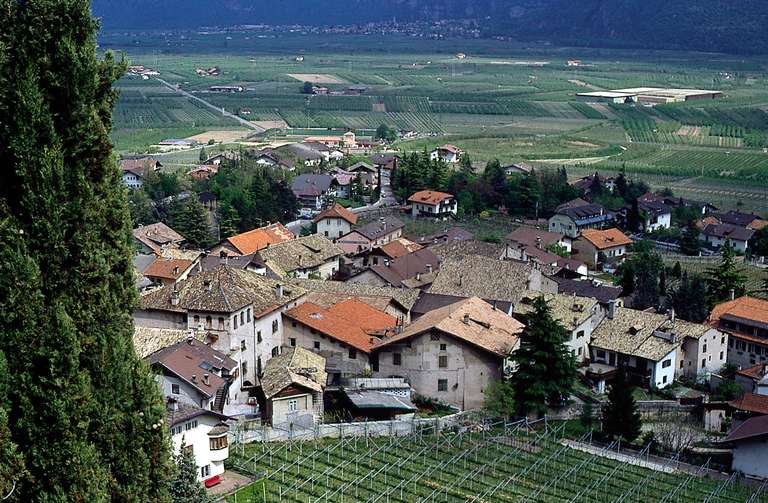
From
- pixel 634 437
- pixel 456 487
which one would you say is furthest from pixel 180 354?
pixel 634 437

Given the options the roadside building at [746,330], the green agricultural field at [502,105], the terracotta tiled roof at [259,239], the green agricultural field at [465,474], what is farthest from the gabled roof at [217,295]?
the green agricultural field at [502,105]

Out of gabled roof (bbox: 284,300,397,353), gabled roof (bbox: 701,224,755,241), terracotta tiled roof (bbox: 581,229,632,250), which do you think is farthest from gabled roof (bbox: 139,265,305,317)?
gabled roof (bbox: 701,224,755,241)

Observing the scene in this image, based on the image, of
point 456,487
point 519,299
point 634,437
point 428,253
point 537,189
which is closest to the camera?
point 456,487

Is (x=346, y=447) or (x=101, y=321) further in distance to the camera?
(x=346, y=447)

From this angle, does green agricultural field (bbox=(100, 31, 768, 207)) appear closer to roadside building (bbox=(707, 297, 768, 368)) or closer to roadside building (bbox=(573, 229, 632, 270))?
roadside building (bbox=(573, 229, 632, 270))

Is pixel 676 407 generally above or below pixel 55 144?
below

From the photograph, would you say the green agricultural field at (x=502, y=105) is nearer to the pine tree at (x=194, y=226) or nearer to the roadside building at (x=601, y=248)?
the pine tree at (x=194, y=226)

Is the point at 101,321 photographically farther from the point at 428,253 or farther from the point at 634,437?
the point at 428,253

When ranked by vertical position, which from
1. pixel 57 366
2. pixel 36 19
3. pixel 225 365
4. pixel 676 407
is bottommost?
pixel 676 407

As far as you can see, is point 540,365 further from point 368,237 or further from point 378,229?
point 378,229
